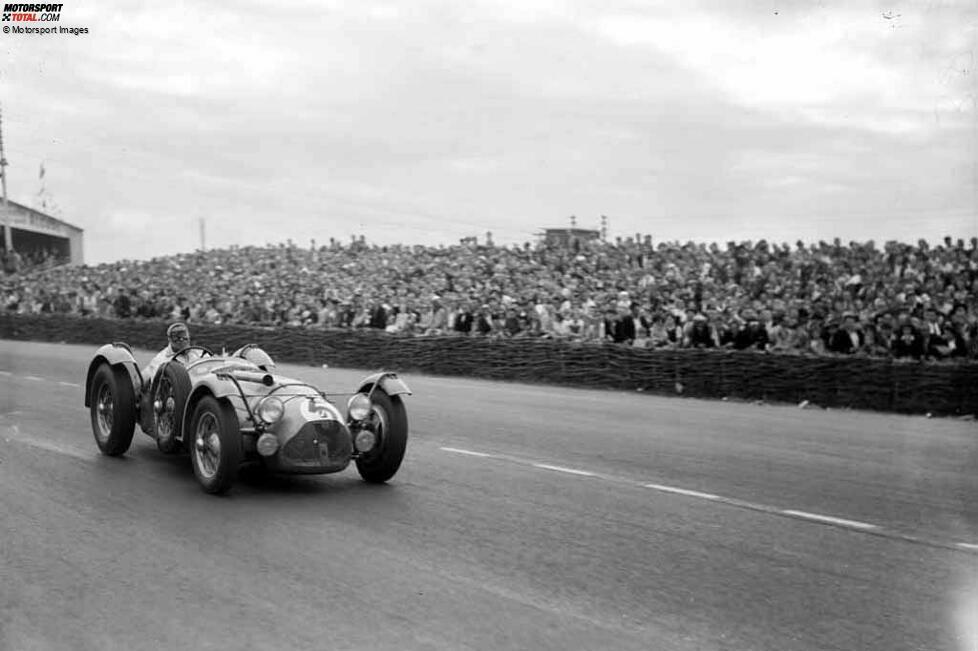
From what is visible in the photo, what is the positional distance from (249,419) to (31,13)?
441 centimetres

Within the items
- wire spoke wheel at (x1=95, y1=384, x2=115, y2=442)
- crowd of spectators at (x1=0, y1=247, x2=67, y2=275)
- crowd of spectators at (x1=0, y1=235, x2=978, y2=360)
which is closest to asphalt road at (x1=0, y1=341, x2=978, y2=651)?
wire spoke wheel at (x1=95, y1=384, x2=115, y2=442)

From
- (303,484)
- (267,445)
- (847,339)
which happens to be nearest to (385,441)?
(303,484)

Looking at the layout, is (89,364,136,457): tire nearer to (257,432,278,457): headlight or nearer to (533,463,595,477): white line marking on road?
(257,432,278,457): headlight

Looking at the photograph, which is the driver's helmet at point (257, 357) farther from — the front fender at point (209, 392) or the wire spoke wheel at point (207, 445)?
the wire spoke wheel at point (207, 445)

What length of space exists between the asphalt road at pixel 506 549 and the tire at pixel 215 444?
0.17 meters

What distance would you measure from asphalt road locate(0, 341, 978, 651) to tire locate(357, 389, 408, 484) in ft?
0.52

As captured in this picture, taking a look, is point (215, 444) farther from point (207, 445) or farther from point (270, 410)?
point (270, 410)

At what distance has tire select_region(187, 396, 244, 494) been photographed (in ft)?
23.9

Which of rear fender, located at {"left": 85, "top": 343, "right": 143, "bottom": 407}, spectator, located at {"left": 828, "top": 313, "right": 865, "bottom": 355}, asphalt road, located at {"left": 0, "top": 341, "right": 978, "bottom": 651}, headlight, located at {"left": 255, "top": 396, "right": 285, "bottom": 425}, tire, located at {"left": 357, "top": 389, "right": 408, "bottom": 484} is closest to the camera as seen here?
asphalt road, located at {"left": 0, "top": 341, "right": 978, "bottom": 651}

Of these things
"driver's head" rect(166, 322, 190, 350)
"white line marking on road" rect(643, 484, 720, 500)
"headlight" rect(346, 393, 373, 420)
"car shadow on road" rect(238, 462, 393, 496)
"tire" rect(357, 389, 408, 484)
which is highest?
"driver's head" rect(166, 322, 190, 350)

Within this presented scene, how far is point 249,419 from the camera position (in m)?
7.66

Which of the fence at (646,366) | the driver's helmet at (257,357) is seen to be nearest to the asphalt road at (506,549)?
the driver's helmet at (257,357)

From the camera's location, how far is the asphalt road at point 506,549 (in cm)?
471

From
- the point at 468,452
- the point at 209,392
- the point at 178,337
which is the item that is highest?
the point at 178,337
